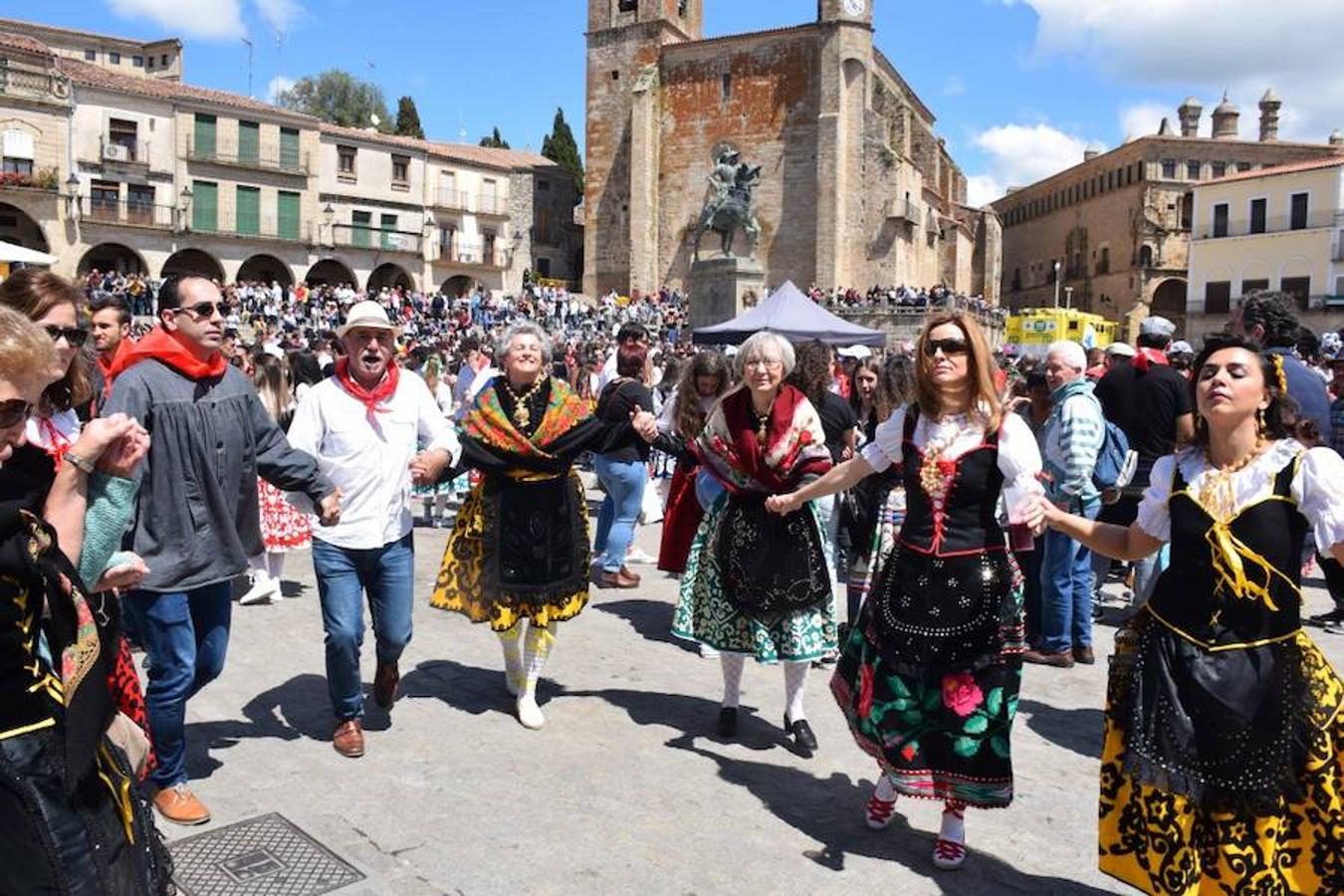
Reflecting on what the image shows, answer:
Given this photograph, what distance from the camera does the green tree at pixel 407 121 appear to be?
61281mm

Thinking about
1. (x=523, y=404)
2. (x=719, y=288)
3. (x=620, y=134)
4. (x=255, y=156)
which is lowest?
(x=523, y=404)

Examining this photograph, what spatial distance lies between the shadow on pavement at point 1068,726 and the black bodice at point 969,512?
183 centimetres

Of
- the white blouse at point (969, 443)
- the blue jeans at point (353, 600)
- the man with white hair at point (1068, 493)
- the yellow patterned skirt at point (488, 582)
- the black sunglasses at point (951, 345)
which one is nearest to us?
the white blouse at point (969, 443)

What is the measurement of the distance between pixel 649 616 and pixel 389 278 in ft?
141

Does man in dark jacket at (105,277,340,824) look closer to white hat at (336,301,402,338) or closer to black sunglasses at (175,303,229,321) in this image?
black sunglasses at (175,303,229,321)

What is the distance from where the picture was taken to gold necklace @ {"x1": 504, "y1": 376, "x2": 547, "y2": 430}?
Result: 16.4 ft

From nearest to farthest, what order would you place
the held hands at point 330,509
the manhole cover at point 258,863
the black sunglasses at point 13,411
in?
the black sunglasses at point 13,411 → the manhole cover at point 258,863 → the held hands at point 330,509

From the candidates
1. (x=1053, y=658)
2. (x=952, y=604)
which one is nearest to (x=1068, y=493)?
(x=1053, y=658)

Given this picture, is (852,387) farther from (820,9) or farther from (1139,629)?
(820,9)

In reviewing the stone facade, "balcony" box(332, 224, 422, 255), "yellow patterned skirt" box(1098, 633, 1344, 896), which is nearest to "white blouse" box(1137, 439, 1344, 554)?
"yellow patterned skirt" box(1098, 633, 1344, 896)

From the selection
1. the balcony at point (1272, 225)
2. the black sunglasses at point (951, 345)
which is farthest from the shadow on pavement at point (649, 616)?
the balcony at point (1272, 225)

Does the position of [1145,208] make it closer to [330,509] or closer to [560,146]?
[560,146]

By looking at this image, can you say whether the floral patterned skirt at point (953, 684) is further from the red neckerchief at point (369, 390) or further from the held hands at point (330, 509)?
the red neckerchief at point (369, 390)

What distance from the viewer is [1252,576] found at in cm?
286
